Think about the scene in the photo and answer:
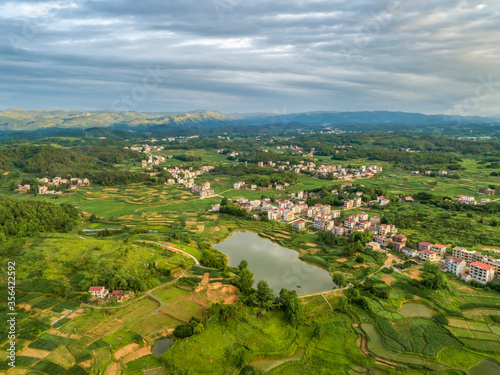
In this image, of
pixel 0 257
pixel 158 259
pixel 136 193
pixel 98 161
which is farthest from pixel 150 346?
pixel 98 161

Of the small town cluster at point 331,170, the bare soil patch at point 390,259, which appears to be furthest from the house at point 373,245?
the small town cluster at point 331,170

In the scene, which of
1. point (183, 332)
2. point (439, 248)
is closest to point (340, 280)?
point (439, 248)

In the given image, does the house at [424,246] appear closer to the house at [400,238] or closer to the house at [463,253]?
the house at [400,238]

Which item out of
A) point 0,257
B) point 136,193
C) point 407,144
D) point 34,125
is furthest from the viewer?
point 34,125

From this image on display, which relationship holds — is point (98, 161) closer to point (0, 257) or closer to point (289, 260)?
point (0, 257)

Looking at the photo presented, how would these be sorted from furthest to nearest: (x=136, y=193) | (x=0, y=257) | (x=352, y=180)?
(x=352, y=180), (x=136, y=193), (x=0, y=257)

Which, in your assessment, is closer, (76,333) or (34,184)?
(76,333)

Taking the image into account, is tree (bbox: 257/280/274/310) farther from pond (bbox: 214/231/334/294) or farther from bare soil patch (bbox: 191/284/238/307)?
pond (bbox: 214/231/334/294)

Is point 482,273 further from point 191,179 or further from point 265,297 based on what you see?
point 191,179
